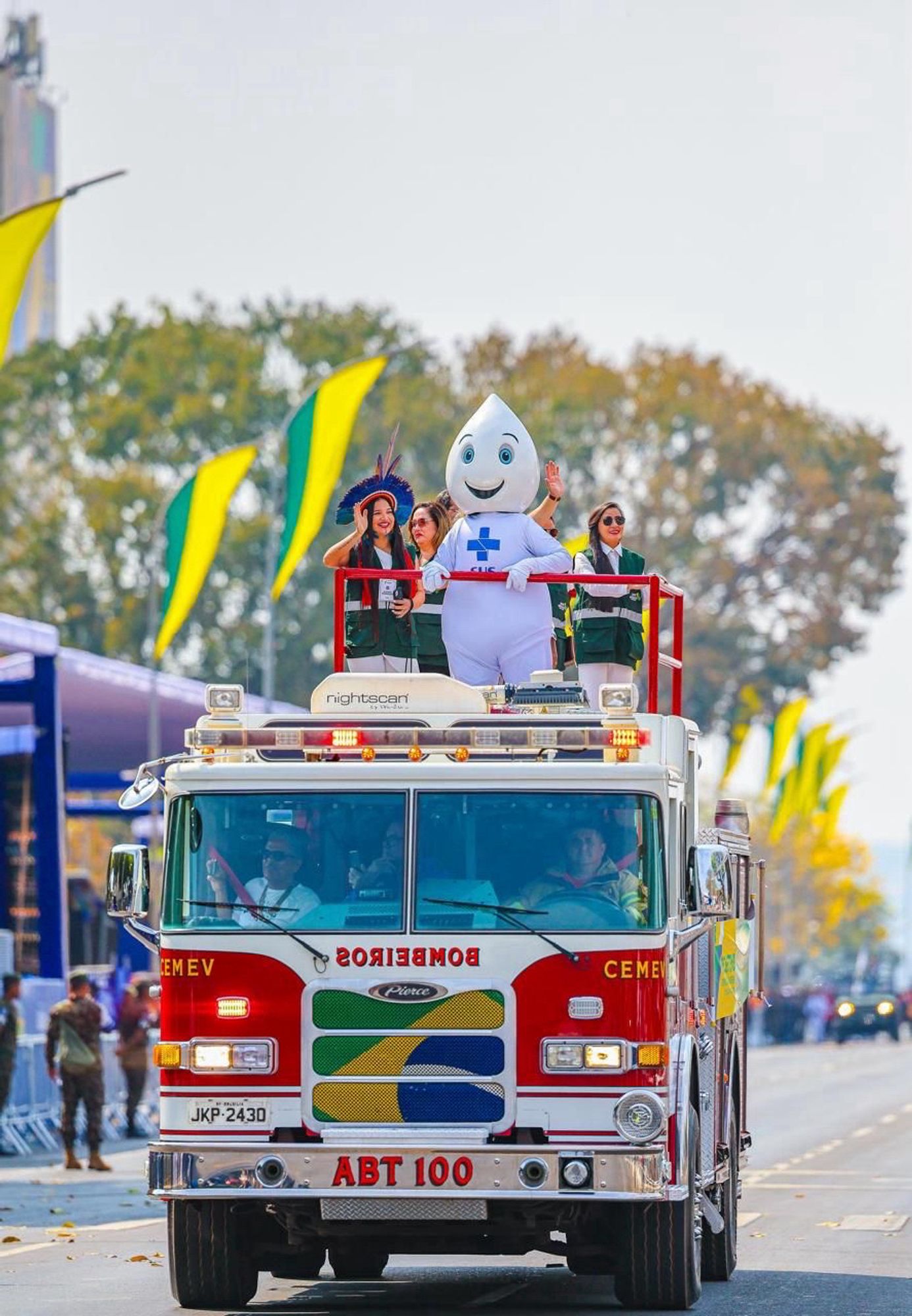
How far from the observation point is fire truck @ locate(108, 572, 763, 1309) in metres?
11.5

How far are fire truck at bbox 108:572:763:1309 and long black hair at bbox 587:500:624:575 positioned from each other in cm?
234

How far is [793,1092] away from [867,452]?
105 feet

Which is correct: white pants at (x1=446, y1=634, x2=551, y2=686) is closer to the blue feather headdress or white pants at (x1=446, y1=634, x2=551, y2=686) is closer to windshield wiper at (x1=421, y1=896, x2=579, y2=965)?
the blue feather headdress

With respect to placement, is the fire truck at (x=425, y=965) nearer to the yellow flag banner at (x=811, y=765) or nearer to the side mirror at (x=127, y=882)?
the side mirror at (x=127, y=882)

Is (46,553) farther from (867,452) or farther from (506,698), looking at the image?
(506,698)

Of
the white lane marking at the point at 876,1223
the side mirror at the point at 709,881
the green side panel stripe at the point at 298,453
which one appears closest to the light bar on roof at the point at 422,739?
the side mirror at the point at 709,881

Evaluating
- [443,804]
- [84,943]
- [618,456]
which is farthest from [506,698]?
[618,456]

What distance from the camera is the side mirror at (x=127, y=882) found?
38.2 feet

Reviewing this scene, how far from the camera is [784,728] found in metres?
67.1

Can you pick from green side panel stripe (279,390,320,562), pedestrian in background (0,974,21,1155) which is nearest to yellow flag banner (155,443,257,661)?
green side panel stripe (279,390,320,562)

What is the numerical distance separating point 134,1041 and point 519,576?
1568 cm

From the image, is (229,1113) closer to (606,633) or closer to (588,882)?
(588,882)

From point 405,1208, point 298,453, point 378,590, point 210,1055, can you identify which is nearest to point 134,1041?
point 298,453

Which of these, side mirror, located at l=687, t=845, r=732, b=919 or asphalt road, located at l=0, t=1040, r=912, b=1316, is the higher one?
side mirror, located at l=687, t=845, r=732, b=919
